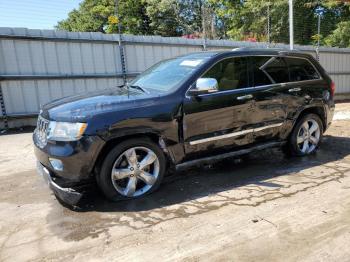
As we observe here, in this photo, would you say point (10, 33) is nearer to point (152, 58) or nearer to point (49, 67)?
point (49, 67)

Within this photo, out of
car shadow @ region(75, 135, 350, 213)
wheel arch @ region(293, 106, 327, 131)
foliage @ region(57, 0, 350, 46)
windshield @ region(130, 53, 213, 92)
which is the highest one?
foliage @ region(57, 0, 350, 46)

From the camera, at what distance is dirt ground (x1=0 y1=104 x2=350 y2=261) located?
3.08 metres

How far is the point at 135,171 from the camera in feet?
13.6

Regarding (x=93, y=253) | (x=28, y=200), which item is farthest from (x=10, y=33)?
(x=93, y=253)

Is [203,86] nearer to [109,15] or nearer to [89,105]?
[89,105]

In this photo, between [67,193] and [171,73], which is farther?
[171,73]

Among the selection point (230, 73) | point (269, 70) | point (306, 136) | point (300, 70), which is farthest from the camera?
point (306, 136)

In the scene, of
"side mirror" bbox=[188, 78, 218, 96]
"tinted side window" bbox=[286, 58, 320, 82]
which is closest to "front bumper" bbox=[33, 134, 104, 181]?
"side mirror" bbox=[188, 78, 218, 96]

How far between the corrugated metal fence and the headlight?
6.56 m

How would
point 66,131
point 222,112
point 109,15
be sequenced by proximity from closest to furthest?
point 66,131
point 222,112
point 109,15

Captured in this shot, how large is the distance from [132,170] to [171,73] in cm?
152

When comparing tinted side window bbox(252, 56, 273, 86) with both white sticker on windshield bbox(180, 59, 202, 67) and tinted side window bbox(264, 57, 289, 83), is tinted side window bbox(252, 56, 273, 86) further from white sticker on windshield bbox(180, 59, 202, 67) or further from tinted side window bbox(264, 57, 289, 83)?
white sticker on windshield bbox(180, 59, 202, 67)

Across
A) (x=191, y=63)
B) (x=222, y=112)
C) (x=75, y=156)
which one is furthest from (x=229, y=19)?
(x=75, y=156)

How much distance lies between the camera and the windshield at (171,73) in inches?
181
